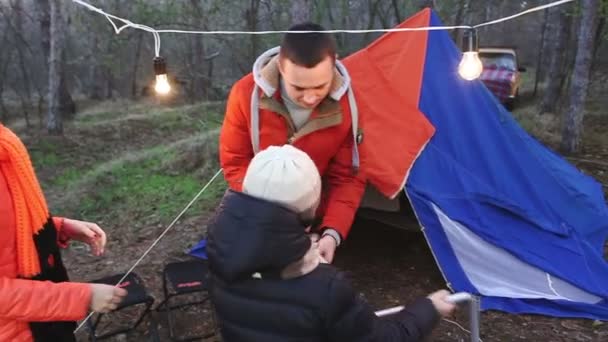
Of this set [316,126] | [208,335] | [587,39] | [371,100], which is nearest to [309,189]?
[316,126]

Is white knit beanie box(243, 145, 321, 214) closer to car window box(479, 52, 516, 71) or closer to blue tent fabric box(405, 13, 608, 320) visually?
blue tent fabric box(405, 13, 608, 320)

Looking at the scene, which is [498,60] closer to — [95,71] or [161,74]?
[161,74]

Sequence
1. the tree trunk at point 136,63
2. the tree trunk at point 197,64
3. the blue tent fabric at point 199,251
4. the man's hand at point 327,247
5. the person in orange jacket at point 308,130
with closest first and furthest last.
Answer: the man's hand at point 327,247, the person in orange jacket at point 308,130, the blue tent fabric at point 199,251, the tree trunk at point 197,64, the tree trunk at point 136,63

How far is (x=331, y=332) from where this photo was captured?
4.64ft

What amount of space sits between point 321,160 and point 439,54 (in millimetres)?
Result: 2088

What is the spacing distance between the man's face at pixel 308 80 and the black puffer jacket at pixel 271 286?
71cm

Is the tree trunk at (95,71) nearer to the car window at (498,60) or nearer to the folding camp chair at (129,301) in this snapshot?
the car window at (498,60)

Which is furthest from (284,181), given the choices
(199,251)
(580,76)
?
(580,76)

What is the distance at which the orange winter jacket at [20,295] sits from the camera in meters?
1.39

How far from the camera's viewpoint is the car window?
34.9 ft

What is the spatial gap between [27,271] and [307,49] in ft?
3.90

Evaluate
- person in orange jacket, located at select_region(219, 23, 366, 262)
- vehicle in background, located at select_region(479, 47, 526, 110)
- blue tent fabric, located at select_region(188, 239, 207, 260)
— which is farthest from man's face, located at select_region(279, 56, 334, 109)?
vehicle in background, located at select_region(479, 47, 526, 110)

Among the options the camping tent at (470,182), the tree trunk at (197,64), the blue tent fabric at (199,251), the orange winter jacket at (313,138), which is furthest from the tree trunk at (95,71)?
the orange winter jacket at (313,138)

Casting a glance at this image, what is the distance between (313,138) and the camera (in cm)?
222
